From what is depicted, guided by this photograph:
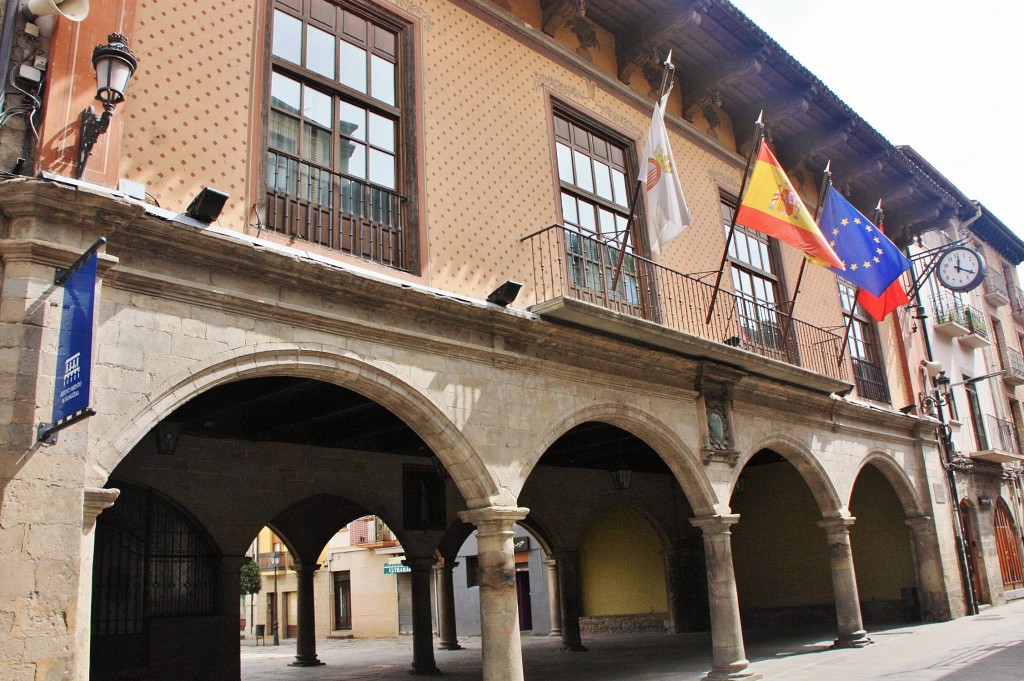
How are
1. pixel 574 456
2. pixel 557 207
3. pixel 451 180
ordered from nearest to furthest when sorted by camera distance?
pixel 451 180 → pixel 557 207 → pixel 574 456

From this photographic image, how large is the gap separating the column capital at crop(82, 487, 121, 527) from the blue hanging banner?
0.45 metres

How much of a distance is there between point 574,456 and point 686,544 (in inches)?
162

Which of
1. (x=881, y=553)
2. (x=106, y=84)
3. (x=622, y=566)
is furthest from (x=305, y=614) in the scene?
(x=106, y=84)

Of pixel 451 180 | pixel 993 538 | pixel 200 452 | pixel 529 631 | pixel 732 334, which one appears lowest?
pixel 529 631

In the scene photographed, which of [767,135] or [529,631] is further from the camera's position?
[529,631]

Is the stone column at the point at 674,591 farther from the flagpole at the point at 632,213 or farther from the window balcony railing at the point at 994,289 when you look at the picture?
the window balcony railing at the point at 994,289

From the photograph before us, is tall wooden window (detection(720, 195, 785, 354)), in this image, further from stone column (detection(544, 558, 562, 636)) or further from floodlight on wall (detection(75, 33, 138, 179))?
stone column (detection(544, 558, 562, 636))

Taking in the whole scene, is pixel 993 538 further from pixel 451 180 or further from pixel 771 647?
pixel 451 180

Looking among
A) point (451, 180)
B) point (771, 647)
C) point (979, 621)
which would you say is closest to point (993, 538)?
point (979, 621)

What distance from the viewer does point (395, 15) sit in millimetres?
7758

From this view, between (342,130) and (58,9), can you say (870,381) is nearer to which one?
(342,130)

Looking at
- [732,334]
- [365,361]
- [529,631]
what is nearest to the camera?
[365,361]

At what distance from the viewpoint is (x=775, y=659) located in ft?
33.8

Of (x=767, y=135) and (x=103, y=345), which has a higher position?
(x=767, y=135)
